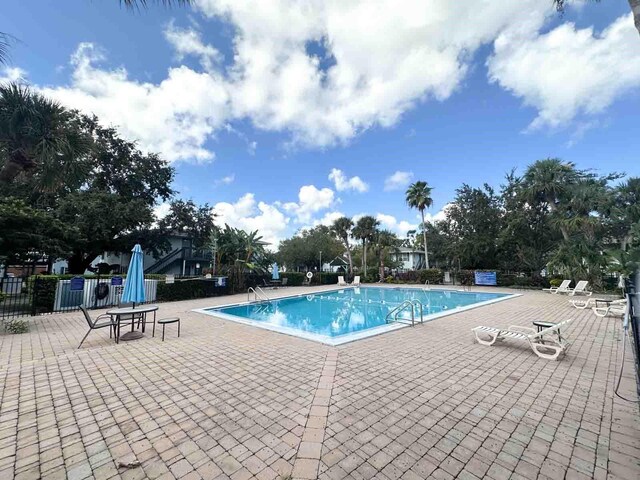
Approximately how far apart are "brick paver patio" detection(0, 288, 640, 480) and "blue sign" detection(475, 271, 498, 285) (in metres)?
18.9

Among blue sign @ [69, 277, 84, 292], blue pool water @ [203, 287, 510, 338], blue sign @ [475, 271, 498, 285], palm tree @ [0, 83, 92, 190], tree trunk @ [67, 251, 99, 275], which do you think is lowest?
blue pool water @ [203, 287, 510, 338]

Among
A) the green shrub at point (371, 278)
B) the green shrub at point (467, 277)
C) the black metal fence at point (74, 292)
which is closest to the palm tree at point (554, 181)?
the green shrub at point (467, 277)

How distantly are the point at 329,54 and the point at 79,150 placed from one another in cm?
1175

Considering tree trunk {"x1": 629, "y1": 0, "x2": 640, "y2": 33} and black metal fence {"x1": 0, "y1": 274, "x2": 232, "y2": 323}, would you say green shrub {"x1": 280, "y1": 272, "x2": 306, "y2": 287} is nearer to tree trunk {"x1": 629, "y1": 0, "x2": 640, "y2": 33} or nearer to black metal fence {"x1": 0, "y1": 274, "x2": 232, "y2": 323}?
black metal fence {"x1": 0, "y1": 274, "x2": 232, "y2": 323}

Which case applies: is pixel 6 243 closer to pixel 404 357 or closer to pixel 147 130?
pixel 147 130

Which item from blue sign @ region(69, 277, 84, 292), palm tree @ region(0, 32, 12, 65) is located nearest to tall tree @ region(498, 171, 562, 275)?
palm tree @ region(0, 32, 12, 65)

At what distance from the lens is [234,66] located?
11.7 m

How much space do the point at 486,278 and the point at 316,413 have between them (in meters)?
24.6

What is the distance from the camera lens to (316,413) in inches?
124

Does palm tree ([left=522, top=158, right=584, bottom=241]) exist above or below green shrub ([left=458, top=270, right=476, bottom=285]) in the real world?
above

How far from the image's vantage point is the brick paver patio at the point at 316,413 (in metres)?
2.32

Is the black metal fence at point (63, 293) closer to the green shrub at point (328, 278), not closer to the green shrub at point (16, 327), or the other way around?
the green shrub at point (16, 327)

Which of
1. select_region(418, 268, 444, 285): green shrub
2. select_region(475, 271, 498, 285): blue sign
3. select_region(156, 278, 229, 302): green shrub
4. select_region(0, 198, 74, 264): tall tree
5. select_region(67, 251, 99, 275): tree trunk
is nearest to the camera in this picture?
select_region(0, 198, 74, 264): tall tree

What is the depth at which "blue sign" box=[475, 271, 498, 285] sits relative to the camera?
901 inches
